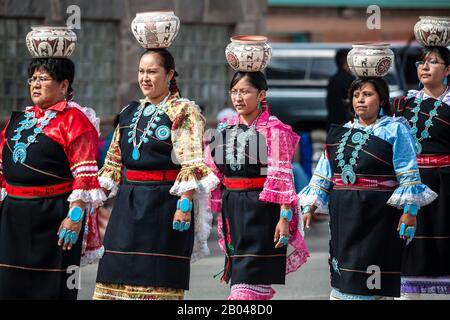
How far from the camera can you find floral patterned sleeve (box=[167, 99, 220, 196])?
812 centimetres

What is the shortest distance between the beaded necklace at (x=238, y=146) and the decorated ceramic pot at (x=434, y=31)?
5.32 ft

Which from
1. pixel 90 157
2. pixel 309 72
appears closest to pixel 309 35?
pixel 309 72

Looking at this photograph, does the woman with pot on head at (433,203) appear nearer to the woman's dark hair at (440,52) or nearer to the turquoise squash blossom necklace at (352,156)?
the woman's dark hair at (440,52)

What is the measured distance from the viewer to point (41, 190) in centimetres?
784

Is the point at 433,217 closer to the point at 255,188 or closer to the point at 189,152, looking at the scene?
the point at 255,188

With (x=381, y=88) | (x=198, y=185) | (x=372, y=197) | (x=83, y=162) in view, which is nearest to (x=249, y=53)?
(x=381, y=88)

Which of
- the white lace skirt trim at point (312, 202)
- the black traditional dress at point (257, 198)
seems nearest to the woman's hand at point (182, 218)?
the black traditional dress at point (257, 198)

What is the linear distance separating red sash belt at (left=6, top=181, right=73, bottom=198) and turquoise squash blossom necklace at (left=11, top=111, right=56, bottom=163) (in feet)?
0.58

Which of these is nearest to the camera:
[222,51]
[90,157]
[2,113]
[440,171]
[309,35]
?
[90,157]

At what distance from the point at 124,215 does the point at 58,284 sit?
72 cm

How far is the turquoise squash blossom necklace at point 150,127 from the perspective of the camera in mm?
8281

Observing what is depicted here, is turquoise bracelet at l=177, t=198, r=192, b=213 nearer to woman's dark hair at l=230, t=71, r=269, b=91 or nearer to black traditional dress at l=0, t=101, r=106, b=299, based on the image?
black traditional dress at l=0, t=101, r=106, b=299
